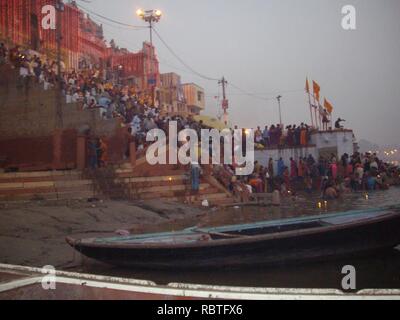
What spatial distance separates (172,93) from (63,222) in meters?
38.3

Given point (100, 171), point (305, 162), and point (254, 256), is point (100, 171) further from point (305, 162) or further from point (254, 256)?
point (305, 162)

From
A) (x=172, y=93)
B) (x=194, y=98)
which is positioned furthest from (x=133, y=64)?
(x=194, y=98)

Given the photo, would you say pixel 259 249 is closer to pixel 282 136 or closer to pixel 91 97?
pixel 91 97

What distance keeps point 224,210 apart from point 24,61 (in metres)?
11.1

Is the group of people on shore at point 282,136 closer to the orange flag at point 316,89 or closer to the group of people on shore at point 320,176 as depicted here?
the group of people on shore at point 320,176

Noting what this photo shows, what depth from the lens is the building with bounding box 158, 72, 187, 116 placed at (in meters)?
44.1

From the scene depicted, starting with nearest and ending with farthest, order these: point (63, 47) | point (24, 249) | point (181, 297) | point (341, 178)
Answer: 1. point (181, 297)
2. point (24, 249)
3. point (341, 178)
4. point (63, 47)

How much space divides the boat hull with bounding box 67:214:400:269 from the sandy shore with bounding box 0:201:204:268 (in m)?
1.01

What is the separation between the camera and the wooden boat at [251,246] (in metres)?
5.66

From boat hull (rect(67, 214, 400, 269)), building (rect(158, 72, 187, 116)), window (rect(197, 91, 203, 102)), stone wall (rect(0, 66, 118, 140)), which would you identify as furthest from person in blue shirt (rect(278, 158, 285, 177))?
window (rect(197, 91, 203, 102))

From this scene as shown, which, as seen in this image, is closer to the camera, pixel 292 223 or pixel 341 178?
pixel 292 223

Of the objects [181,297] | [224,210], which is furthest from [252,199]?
[181,297]

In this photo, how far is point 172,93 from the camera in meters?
45.4

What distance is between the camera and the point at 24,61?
15297 mm
